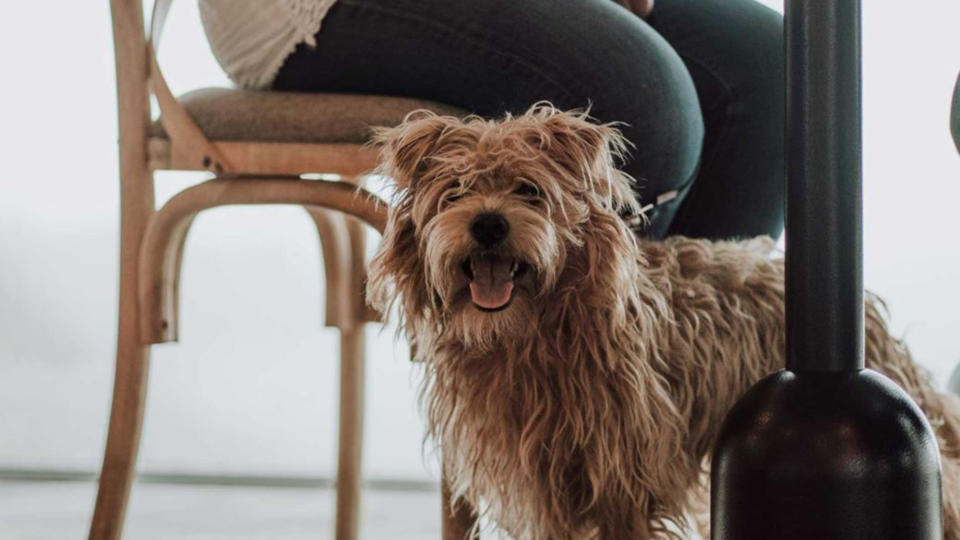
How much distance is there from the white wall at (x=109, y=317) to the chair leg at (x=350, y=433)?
0.47 m

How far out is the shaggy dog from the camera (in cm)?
97

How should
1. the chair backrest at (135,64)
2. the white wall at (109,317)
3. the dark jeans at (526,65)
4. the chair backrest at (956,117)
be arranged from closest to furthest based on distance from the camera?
the chair backrest at (956,117)
the dark jeans at (526,65)
the chair backrest at (135,64)
the white wall at (109,317)

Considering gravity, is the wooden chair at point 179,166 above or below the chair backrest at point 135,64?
below

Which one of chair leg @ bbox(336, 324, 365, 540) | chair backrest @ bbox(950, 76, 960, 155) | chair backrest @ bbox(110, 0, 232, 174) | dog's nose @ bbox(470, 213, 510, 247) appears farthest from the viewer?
chair leg @ bbox(336, 324, 365, 540)

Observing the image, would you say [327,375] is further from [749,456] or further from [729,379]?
[749,456]

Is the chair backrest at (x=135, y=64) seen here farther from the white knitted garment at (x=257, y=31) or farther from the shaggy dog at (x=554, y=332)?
the shaggy dog at (x=554, y=332)

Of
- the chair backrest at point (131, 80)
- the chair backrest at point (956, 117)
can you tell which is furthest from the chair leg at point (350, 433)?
the chair backrest at point (956, 117)

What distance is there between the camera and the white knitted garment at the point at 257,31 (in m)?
1.11

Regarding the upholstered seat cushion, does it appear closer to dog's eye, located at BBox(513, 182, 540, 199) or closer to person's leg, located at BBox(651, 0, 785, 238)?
dog's eye, located at BBox(513, 182, 540, 199)

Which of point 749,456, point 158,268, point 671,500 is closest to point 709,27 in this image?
point 671,500

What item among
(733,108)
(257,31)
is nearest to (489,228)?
(257,31)

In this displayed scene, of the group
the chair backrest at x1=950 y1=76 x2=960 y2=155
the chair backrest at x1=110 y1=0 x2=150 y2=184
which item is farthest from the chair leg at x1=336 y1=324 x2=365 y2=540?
the chair backrest at x1=950 y1=76 x2=960 y2=155

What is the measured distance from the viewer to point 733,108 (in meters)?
1.29

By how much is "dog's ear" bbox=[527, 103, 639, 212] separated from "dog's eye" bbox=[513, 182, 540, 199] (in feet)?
0.11
